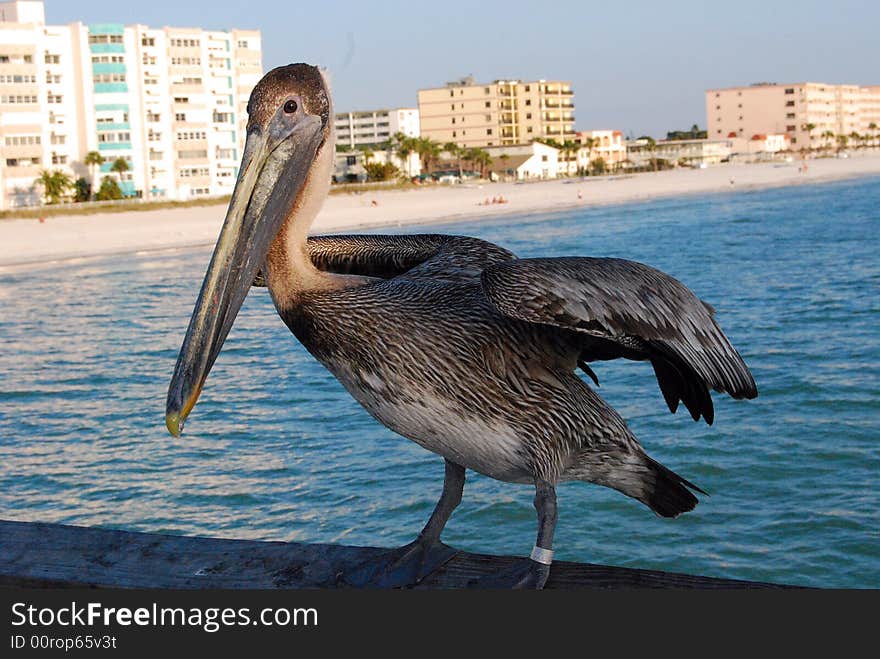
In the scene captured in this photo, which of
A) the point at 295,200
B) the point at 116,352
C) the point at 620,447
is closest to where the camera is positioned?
the point at 295,200

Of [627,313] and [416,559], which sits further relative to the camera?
[416,559]

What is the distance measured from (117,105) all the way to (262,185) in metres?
69.2

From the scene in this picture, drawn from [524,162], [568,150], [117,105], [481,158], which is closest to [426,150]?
[481,158]

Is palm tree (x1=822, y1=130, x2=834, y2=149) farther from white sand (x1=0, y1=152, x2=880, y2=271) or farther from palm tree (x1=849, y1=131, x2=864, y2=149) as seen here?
white sand (x1=0, y1=152, x2=880, y2=271)

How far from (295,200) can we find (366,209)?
151 ft

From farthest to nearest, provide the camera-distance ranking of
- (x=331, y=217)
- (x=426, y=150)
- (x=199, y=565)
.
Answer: (x=426, y=150) < (x=331, y=217) < (x=199, y=565)

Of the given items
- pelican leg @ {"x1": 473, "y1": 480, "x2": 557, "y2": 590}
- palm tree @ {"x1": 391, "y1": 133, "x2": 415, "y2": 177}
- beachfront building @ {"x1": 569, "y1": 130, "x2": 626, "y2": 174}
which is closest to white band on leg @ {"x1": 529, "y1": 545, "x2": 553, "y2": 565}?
pelican leg @ {"x1": 473, "y1": 480, "x2": 557, "y2": 590}

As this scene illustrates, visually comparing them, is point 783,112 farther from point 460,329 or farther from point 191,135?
point 460,329

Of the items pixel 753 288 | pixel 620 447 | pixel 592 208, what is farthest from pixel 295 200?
pixel 592 208

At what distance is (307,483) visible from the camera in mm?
8508

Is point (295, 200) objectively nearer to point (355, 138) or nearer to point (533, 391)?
point (533, 391)

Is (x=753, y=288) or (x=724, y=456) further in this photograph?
(x=753, y=288)

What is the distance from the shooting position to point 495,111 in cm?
11944

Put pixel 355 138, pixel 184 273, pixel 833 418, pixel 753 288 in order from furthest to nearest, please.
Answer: pixel 355 138 < pixel 184 273 < pixel 753 288 < pixel 833 418
